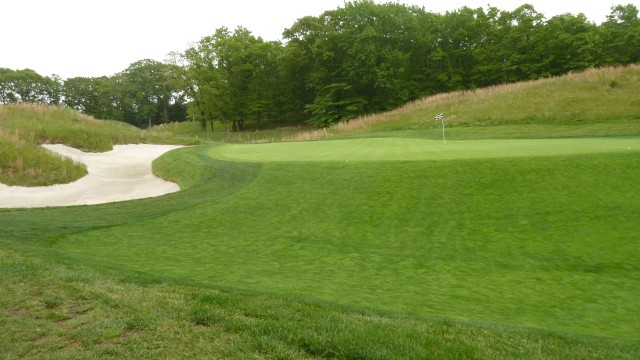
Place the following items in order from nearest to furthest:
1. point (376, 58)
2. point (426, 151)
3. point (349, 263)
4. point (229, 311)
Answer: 1. point (229, 311)
2. point (349, 263)
3. point (426, 151)
4. point (376, 58)

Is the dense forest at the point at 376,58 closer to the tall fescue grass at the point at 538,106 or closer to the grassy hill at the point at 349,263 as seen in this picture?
the tall fescue grass at the point at 538,106

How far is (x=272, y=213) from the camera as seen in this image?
10.4m

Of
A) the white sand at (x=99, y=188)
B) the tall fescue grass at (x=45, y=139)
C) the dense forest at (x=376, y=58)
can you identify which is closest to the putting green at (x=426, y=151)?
the white sand at (x=99, y=188)

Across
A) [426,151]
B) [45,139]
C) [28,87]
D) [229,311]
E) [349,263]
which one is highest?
[28,87]

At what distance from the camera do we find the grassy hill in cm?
393

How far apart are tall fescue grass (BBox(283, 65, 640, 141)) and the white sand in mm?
15397

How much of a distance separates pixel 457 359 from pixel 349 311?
1.46 m

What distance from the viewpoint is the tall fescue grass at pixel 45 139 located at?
16.8m

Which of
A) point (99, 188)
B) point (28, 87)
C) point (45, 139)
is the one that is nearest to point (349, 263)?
point (99, 188)

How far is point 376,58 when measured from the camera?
4925 centimetres

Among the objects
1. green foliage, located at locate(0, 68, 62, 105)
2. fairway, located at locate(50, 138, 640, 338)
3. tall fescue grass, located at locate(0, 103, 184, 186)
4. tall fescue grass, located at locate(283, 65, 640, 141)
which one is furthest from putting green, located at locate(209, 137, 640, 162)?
green foliage, located at locate(0, 68, 62, 105)

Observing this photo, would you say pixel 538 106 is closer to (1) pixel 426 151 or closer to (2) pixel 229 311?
(1) pixel 426 151

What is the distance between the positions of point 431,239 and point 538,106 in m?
25.0

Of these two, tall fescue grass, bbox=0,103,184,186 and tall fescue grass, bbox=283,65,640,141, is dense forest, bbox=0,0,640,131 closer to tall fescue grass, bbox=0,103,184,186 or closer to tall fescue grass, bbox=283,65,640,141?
tall fescue grass, bbox=283,65,640,141
